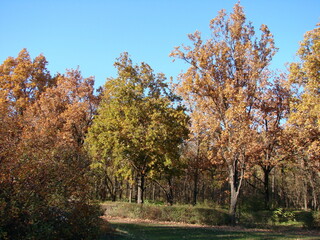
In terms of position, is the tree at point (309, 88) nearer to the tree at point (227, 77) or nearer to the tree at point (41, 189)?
the tree at point (227, 77)

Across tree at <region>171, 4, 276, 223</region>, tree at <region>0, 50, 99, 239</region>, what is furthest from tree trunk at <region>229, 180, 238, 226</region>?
tree at <region>0, 50, 99, 239</region>

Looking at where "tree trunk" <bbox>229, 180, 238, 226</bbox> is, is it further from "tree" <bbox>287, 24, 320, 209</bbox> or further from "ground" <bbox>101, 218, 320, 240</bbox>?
"tree" <bbox>287, 24, 320, 209</bbox>

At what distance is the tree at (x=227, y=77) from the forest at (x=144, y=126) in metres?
0.07

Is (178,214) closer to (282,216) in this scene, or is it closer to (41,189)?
(282,216)

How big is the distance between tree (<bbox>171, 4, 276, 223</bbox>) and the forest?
0.07 meters

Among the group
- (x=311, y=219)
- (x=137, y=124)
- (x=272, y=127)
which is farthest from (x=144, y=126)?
(x=311, y=219)

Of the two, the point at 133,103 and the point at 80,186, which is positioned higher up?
the point at 133,103

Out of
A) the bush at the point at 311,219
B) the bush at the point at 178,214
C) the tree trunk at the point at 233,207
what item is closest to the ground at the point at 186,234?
the tree trunk at the point at 233,207

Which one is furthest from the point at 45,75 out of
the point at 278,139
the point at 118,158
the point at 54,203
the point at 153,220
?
the point at 54,203

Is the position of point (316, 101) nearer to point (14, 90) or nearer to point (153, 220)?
point (153, 220)

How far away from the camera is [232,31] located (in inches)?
795

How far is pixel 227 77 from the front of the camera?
65.0 ft

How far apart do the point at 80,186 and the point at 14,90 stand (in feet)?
78.4

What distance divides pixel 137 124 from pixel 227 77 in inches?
290
